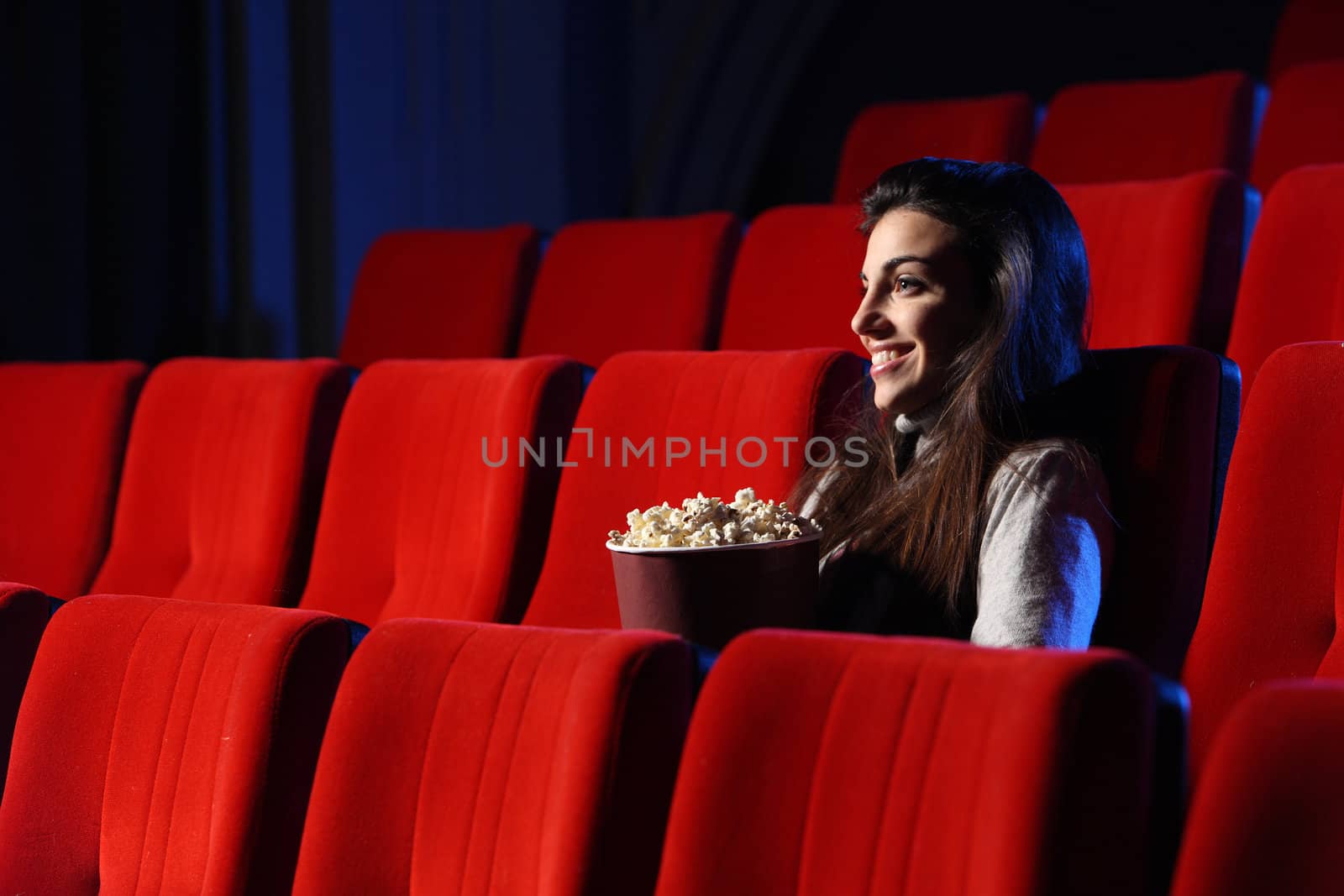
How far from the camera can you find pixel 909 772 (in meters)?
0.19

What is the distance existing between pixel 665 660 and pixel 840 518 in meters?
0.12

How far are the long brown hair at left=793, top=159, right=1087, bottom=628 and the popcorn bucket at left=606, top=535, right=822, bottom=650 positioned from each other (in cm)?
3

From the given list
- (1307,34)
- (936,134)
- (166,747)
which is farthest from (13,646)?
(1307,34)

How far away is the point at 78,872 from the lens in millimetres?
282

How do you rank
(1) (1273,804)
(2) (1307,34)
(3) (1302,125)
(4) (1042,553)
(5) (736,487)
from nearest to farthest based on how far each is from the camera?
(1) (1273,804) < (4) (1042,553) < (5) (736,487) < (3) (1302,125) < (2) (1307,34)

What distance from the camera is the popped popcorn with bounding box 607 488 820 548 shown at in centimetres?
27

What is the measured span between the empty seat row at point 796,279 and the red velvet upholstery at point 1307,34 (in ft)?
0.86

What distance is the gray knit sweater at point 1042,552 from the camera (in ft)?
0.86

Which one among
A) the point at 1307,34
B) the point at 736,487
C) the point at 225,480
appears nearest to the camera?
the point at 736,487

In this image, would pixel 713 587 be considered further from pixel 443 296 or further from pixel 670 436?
pixel 443 296

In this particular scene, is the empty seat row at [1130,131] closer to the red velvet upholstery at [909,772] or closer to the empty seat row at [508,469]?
the empty seat row at [508,469]

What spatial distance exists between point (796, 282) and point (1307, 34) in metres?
0.35

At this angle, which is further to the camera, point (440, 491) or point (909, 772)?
point (440, 491)

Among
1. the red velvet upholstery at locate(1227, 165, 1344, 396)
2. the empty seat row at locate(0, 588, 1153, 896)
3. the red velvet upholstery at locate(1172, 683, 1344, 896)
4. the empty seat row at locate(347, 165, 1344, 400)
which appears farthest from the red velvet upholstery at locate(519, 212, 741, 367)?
the red velvet upholstery at locate(1172, 683, 1344, 896)
